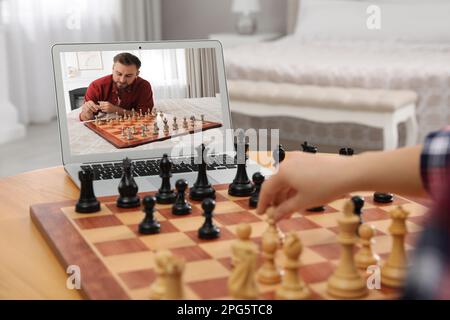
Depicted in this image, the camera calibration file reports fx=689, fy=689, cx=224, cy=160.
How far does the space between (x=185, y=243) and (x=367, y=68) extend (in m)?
2.74

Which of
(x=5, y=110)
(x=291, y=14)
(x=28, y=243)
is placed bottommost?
(x=5, y=110)

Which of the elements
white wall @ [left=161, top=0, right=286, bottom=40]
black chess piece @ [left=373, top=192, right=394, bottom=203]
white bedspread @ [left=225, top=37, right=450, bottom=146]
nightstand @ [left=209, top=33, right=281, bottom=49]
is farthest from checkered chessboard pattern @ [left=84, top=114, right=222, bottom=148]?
white wall @ [left=161, top=0, right=286, bottom=40]

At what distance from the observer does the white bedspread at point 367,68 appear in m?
3.50

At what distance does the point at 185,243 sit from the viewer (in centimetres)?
107

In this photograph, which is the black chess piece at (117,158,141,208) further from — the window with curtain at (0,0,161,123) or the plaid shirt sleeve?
the window with curtain at (0,0,161,123)

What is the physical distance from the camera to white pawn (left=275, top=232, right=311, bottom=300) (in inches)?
33.2

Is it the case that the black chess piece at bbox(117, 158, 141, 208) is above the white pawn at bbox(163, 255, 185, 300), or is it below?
below

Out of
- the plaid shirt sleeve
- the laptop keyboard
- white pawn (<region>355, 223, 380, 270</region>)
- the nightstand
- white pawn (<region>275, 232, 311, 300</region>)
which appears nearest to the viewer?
the plaid shirt sleeve

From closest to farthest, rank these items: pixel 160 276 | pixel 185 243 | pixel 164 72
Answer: pixel 160 276 < pixel 185 243 < pixel 164 72

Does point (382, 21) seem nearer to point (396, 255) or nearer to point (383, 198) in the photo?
point (383, 198)

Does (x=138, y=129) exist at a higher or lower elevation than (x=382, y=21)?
lower

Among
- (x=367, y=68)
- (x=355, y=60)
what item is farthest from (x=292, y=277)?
(x=355, y=60)

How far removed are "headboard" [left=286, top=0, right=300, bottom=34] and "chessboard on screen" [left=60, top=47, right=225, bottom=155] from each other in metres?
3.94
